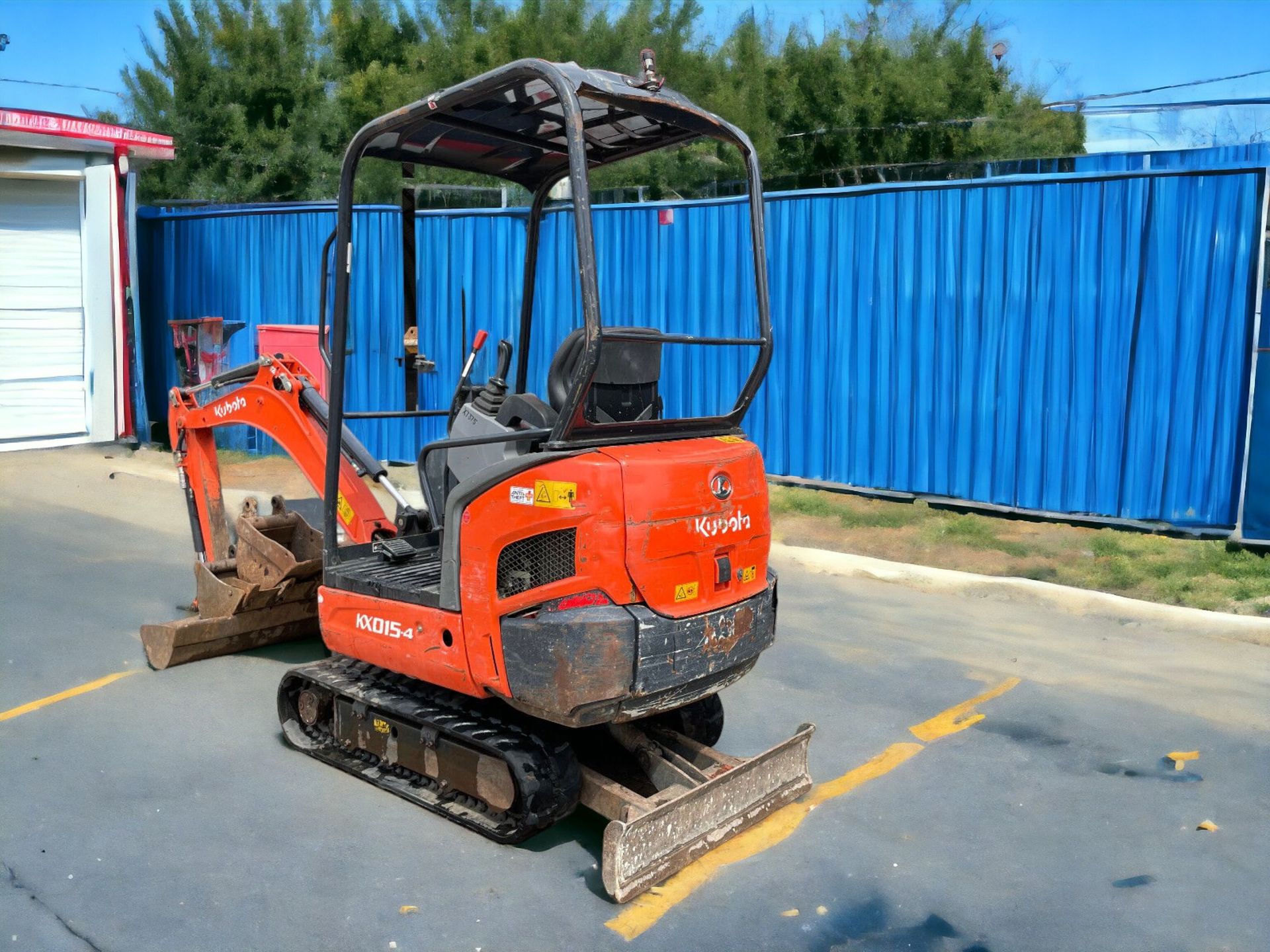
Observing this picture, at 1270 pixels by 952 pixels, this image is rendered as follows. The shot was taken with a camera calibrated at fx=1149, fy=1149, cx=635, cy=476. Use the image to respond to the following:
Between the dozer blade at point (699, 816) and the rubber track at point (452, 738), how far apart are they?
0.81 feet

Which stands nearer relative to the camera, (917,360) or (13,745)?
(13,745)

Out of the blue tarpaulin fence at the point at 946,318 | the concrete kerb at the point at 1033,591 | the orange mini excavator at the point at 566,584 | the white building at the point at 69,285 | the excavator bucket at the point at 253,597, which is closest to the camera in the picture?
the orange mini excavator at the point at 566,584

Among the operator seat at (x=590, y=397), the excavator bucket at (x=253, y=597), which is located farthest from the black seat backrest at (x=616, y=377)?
the excavator bucket at (x=253, y=597)

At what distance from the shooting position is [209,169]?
2720 cm

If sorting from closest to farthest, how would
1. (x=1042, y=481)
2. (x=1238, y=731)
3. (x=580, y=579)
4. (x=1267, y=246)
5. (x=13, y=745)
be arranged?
(x=580, y=579)
(x=13, y=745)
(x=1238, y=731)
(x=1267, y=246)
(x=1042, y=481)

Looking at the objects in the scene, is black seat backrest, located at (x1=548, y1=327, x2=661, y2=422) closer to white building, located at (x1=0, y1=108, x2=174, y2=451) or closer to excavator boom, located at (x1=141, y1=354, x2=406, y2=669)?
excavator boom, located at (x1=141, y1=354, x2=406, y2=669)

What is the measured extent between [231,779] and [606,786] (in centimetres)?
177

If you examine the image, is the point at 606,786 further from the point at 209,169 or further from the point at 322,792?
the point at 209,169

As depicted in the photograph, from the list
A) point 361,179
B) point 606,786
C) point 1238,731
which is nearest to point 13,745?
A: point 606,786

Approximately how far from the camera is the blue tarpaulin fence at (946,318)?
9.25 metres

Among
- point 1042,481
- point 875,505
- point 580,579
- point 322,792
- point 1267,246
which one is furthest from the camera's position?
point 875,505

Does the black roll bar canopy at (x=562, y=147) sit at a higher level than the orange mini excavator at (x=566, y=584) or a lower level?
higher

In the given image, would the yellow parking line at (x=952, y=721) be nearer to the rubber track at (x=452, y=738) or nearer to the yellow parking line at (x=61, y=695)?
the rubber track at (x=452, y=738)

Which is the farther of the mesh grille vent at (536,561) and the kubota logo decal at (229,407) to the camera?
the kubota logo decal at (229,407)
